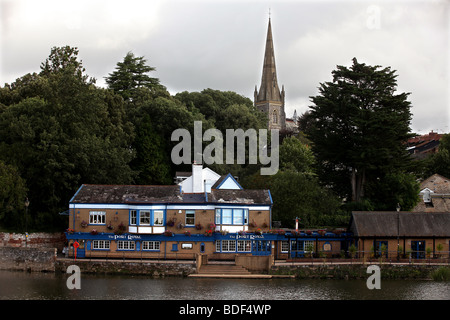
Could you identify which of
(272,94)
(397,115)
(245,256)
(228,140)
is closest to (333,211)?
(397,115)

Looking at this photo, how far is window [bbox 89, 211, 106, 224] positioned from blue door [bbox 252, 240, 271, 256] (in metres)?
11.3

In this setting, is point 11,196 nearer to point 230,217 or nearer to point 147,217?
point 147,217

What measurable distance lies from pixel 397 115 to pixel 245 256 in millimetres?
23223

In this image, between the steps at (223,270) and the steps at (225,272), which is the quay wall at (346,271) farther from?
the steps at (223,270)

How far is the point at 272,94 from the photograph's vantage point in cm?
17288

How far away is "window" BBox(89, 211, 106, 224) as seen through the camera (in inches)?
2167

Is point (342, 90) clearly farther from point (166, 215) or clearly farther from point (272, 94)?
point (272, 94)

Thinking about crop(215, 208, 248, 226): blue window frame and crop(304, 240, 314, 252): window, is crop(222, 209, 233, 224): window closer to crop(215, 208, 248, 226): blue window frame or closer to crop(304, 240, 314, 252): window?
crop(215, 208, 248, 226): blue window frame

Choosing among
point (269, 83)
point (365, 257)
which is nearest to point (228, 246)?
point (365, 257)

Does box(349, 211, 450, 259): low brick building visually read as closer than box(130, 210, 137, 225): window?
Yes

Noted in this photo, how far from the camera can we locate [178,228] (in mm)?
54562

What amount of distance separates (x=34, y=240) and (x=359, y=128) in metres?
30.4

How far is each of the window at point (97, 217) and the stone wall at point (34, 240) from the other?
6.26 metres

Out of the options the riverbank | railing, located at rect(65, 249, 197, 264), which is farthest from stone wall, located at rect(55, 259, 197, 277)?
railing, located at rect(65, 249, 197, 264)
